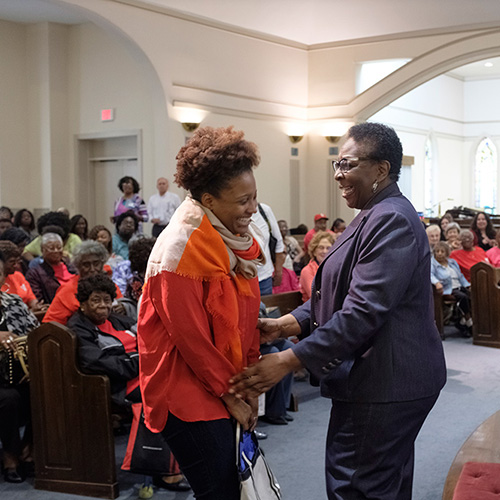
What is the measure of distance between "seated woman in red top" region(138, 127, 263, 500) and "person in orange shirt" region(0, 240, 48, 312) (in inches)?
138

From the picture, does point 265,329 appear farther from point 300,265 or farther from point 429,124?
point 429,124

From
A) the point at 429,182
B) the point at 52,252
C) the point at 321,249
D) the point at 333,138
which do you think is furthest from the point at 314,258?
the point at 429,182

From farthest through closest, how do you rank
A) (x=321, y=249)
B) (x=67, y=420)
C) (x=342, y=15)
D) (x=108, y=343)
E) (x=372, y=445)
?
(x=342, y=15) < (x=321, y=249) < (x=108, y=343) < (x=67, y=420) < (x=372, y=445)

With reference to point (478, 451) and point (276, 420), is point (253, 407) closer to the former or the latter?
point (478, 451)

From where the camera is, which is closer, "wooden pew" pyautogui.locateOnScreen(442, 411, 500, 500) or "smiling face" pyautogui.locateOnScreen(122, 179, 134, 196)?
"wooden pew" pyautogui.locateOnScreen(442, 411, 500, 500)

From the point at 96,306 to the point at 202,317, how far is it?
219 centimetres

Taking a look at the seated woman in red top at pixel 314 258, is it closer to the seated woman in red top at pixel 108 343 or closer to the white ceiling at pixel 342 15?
the seated woman in red top at pixel 108 343

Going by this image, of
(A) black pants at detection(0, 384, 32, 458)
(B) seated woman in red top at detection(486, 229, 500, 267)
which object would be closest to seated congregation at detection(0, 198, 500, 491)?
(A) black pants at detection(0, 384, 32, 458)

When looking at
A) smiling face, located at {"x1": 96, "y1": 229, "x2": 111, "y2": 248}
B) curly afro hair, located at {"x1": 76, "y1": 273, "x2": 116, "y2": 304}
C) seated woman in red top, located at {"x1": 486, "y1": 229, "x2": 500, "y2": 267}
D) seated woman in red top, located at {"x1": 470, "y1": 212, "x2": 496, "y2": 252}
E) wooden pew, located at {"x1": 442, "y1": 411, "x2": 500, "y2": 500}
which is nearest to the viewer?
wooden pew, located at {"x1": 442, "y1": 411, "x2": 500, "y2": 500}

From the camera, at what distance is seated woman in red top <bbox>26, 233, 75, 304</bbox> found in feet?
19.2

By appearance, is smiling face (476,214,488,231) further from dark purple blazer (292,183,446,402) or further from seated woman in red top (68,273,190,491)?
dark purple blazer (292,183,446,402)

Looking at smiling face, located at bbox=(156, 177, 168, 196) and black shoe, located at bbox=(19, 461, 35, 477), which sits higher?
smiling face, located at bbox=(156, 177, 168, 196)

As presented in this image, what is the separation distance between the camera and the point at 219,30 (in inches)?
414

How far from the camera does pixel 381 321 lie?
2.07m
